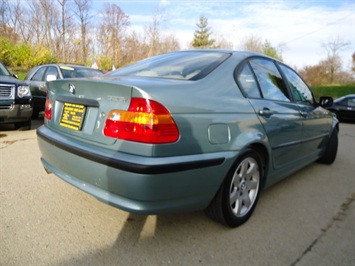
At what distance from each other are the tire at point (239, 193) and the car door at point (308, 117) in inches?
43.2

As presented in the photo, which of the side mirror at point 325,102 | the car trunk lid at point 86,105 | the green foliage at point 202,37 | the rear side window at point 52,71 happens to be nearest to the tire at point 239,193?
the car trunk lid at point 86,105

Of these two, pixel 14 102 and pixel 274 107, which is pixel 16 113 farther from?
pixel 274 107

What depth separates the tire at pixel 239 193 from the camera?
2.40 meters

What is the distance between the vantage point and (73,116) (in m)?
2.37

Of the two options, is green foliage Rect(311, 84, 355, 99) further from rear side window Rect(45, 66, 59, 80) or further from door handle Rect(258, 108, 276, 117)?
door handle Rect(258, 108, 276, 117)

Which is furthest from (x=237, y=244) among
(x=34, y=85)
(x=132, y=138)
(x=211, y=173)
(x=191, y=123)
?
Result: (x=34, y=85)

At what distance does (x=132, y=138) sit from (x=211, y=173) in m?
0.65

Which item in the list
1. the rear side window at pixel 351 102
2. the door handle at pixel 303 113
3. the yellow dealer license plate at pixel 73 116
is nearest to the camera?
the yellow dealer license plate at pixel 73 116

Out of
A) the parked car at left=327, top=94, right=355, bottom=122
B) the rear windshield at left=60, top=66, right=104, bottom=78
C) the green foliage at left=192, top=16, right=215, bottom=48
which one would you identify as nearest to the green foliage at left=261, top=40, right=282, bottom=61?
the green foliage at left=192, top=16, right=215, bottom=48

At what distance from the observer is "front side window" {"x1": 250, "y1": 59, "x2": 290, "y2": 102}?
2.93 meters

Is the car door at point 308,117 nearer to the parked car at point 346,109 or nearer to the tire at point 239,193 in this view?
the tire at point 239,193

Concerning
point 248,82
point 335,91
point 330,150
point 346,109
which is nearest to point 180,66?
point 248,82

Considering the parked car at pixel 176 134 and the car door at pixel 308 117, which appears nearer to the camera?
the parked car at pixel 176 134

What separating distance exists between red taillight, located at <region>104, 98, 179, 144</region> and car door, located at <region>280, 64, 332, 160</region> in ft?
6.89
